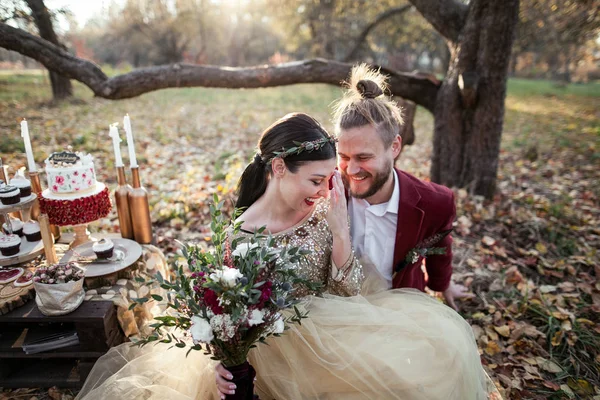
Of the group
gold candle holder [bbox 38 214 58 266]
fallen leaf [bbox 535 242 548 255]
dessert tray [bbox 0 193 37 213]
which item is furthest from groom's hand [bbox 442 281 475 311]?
dessert tray [bbox 0 193 37 213]

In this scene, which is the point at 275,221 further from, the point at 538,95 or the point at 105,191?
the point at 538,95

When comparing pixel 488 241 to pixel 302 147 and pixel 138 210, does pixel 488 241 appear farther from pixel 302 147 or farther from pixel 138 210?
pixel 138 210

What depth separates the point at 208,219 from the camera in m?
4.76

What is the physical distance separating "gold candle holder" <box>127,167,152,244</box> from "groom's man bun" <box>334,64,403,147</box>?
1.61 metres

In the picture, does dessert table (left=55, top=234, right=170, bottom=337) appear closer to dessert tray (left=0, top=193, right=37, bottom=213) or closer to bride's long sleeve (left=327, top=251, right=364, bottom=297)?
dessert tray (left=0, top=193, right=37, bottom=213)

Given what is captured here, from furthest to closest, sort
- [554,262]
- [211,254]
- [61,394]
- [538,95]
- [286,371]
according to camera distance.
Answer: [538,95], [554,262], [61,394], [286,371], [211,254]

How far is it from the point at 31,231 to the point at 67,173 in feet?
1.70

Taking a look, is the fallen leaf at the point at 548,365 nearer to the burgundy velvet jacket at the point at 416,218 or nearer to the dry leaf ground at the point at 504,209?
the dry leaf ground at the point at 504,209

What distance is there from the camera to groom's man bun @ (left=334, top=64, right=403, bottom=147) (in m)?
2.54

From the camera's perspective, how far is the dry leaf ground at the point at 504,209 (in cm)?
292

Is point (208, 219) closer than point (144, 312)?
No

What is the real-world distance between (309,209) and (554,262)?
2.95m

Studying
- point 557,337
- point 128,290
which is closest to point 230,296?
point 128,290

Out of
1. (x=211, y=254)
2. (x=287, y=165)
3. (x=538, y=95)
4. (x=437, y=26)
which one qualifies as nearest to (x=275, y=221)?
Result: (x=287, y=165)
